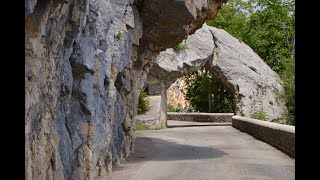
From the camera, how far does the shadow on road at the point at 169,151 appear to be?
47.1 ft

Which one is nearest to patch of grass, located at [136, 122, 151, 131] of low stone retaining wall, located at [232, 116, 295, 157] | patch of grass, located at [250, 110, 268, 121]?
low stone retaining wall, located at [232, 116, 295, 157]

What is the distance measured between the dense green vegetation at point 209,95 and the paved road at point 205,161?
19060 millimetres

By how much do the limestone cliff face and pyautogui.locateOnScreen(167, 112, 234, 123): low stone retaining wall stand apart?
63.4 ft

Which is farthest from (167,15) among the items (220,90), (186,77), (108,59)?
(186,77)

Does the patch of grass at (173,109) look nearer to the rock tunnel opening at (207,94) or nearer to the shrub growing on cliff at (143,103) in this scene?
the rock tunnel opening at (207,94)

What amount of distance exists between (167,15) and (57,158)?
9371mm

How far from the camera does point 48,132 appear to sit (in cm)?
671

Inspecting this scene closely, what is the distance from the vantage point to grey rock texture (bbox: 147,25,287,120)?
32.0 meters

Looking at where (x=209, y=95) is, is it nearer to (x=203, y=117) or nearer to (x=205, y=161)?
(x=203, y=117)

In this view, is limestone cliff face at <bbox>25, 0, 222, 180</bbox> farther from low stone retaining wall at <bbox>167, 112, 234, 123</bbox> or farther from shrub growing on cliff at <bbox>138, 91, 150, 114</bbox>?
low stone retaining wall at <bbox>167, 112, 234, 123</bbox>

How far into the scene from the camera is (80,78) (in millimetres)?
9164

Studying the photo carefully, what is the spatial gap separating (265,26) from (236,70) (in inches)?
505

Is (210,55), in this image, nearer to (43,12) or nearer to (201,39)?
(201,39)

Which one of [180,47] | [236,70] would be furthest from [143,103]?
[236,70]
